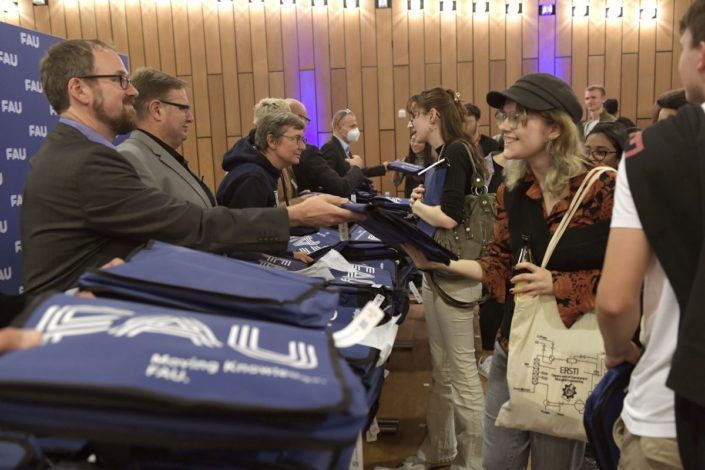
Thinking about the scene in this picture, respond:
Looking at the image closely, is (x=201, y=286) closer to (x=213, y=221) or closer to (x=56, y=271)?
(x=213, y=221)

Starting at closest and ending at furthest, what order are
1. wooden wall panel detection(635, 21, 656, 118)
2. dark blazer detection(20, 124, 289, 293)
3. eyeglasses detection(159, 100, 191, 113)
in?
dark blazer detection(20, 124, 289, 293) < eyeglasses detection(159, 100, 191, 113) < wooden wall panel detection(635, 21, 656, 118)

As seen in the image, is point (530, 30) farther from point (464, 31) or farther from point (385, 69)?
point (385, 69)

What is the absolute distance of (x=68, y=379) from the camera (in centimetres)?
66

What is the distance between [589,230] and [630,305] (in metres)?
0.59

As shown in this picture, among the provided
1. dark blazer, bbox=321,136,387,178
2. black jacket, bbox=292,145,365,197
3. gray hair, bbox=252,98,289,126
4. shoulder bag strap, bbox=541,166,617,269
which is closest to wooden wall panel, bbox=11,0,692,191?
dark blazer, bbox=321,136,387,178

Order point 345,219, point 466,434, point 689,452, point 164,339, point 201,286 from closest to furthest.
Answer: point 164,339 → point 201,286 → point 689,452 → point 345,219 → point 466,434

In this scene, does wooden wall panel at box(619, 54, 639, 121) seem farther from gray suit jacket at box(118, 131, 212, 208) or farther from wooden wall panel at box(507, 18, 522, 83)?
gray suit jacket at box(118, 131, 212, 208)

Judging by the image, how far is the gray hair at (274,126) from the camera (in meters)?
3.10

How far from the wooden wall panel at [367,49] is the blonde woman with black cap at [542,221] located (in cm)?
666

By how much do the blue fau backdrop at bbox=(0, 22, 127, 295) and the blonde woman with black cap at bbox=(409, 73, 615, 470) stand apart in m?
2.11

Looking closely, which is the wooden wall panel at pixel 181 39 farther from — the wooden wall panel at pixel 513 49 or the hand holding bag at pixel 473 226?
the hand holding bag at pixel 473 226

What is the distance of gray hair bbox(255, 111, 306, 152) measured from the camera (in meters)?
3.10

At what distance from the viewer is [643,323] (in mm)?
1214

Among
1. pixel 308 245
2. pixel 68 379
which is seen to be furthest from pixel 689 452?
pixel 308 245
